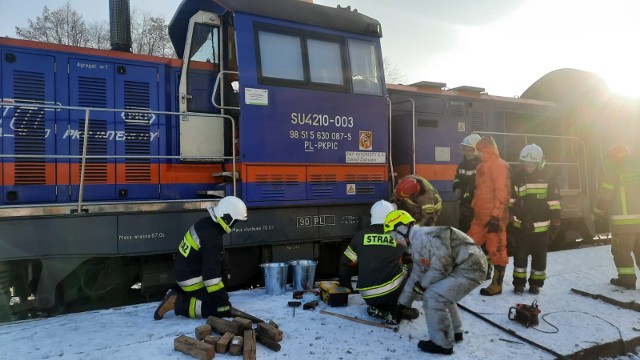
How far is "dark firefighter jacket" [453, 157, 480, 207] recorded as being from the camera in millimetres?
5522

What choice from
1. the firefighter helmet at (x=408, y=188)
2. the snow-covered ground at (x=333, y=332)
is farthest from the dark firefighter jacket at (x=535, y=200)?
the firefighter helmet at (x=408, y=188)

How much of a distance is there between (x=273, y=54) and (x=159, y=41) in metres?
23.9

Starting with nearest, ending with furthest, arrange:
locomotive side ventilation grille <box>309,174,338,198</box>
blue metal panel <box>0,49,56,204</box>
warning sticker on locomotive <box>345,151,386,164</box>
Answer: blue metal panel <box>0,49,56,204</box> < locomotive side ventilation grille <box>309,174,338,198</box> < warning sticker on locomotive <box>345,151,386,164</box>

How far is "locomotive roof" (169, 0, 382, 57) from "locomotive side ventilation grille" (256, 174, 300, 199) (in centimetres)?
195

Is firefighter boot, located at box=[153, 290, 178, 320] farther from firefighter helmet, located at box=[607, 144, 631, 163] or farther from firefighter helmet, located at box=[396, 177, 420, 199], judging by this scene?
firefighter helmet, located at box=[607, 144, 631, 163]

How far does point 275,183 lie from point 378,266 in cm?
167

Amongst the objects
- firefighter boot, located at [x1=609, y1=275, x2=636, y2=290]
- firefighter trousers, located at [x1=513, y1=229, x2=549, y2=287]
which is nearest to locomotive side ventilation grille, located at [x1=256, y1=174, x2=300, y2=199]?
firefighter trousers, located at [x1=513, y1=229, x2=549, y2=287]

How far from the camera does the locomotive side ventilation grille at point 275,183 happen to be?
494 cm

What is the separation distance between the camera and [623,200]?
554 cm

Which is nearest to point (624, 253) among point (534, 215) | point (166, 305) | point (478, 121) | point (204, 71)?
point (534, 215)

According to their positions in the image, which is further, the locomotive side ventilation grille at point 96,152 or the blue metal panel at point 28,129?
the locomotive side ventilation grille at point 96,152

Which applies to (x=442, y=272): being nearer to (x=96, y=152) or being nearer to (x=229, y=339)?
(x=229, y=339)

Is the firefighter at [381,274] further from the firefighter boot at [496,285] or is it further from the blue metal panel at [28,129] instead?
the blue metal panel at [28,129]

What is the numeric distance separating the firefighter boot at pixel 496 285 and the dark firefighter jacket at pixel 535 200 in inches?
24.1
